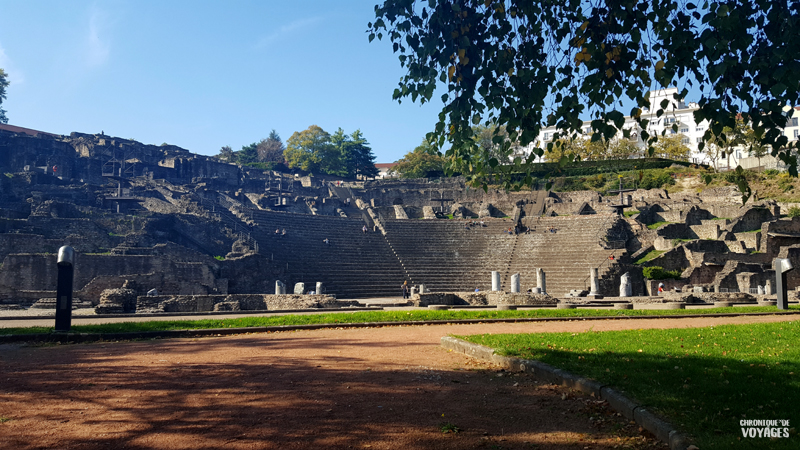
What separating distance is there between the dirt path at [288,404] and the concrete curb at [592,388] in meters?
0.12

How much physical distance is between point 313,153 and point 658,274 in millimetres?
57670

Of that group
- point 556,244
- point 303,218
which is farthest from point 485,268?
point 303,218

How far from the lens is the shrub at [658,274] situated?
3176cm

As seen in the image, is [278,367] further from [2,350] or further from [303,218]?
[303,218]

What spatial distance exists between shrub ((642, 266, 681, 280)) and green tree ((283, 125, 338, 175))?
52.8 metres

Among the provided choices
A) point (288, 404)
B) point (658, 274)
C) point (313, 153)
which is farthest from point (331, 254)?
point (313, 153)

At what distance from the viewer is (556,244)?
123ft

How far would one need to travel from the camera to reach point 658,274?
1252 inches

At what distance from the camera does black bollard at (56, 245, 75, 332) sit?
1234 centimetres

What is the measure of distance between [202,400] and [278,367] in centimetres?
198

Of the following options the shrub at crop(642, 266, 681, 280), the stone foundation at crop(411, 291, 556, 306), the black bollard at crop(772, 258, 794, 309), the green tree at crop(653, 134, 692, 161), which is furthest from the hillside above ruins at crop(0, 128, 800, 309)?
the black bollard at crop(772, 258, 794, 309)

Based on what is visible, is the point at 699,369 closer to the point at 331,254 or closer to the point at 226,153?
the point at 331,254

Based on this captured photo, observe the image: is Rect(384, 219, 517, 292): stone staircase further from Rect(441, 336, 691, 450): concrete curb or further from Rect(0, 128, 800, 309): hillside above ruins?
Rect(441, 336, 691, 450): concrete curb

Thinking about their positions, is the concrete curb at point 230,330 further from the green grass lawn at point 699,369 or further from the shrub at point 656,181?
the shrub at point 656,181
